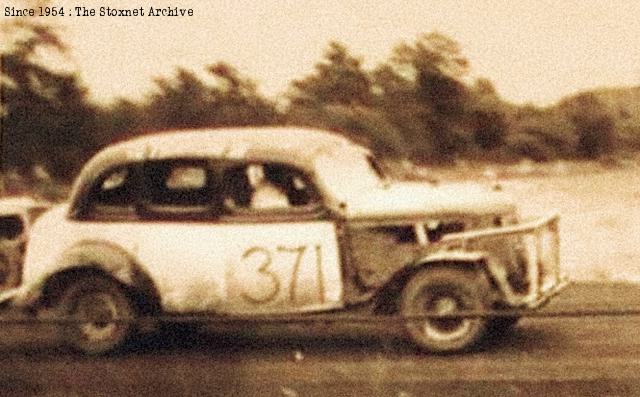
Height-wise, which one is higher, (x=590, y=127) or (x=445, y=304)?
(x=590, y=127)

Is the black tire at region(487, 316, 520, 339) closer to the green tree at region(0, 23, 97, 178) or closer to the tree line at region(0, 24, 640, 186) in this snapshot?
the tree line at region(0, 24, 640, 186)

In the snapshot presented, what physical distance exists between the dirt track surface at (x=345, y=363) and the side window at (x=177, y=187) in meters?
0.41

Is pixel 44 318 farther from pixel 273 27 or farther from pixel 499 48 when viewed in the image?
pixel 499 48

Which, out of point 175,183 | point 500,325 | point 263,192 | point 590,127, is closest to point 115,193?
point 175,183

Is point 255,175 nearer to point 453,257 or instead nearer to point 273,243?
point 273,243

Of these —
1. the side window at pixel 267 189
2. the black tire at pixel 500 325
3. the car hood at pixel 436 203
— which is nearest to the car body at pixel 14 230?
the side window at pixel 267 189

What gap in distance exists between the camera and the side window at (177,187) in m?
3.69

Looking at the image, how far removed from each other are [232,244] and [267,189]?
0.63 feet

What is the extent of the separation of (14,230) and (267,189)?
31.2 inches

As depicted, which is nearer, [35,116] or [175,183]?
[175,183]

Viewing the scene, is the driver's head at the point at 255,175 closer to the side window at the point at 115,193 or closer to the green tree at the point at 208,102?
the green tree at the point at 208,102

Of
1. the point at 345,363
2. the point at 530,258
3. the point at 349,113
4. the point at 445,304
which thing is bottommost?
the point at 345,363

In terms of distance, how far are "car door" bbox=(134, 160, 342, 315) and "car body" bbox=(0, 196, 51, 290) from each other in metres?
0.35

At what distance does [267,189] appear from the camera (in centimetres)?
369
